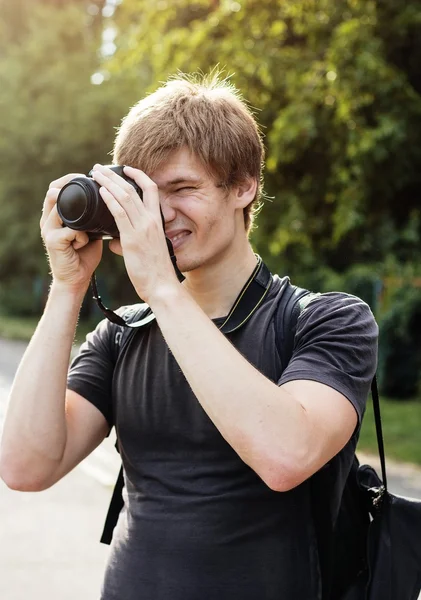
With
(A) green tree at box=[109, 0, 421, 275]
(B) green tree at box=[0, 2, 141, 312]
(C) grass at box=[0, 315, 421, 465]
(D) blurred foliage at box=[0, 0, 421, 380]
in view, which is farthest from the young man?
(B) green tree at box=[0, 2, 141, 312]

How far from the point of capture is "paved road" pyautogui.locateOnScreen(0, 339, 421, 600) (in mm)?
4988

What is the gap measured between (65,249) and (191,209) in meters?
0.27

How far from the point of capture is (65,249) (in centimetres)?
187

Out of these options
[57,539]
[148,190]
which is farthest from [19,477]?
[57,539]

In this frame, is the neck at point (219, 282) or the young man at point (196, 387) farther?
the neck at point (219, 282)

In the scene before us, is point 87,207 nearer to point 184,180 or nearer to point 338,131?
point 184,180

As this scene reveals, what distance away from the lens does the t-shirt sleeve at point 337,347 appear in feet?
5.57

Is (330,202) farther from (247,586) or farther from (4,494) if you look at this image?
(247,586)

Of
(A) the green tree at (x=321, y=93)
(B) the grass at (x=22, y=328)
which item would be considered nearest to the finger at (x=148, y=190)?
(A) the green tree at (x=321, y=93)

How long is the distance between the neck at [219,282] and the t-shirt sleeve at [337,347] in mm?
194

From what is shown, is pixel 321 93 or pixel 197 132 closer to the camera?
pixel 197 132

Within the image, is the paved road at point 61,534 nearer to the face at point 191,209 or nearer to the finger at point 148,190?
the face at point 191,209

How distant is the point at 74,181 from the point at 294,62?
9405 millimetres

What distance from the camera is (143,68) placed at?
24578mm
